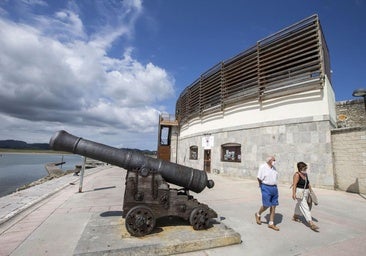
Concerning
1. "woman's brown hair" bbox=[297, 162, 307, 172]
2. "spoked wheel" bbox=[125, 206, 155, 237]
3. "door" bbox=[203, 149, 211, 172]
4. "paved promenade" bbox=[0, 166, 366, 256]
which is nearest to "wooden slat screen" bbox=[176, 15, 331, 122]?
"door" bbox=[203, 149, 211, 172]

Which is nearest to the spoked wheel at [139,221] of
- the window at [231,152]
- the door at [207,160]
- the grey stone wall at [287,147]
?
the grey stone wall at [287,147]

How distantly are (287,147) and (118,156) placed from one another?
32.9ft

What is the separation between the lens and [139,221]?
3803 millimetres

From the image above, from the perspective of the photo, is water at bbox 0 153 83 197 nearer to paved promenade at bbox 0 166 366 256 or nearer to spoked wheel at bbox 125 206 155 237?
paved promenade at bbox 0 166 366 256

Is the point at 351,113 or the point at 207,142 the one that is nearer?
the point at 351,113

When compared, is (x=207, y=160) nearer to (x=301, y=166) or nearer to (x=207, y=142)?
(x=207, y=142)

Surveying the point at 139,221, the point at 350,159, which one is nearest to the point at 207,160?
the point at 350,159

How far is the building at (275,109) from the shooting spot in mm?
10914

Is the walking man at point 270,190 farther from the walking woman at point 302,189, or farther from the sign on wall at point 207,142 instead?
the sign on wall at point 207,142

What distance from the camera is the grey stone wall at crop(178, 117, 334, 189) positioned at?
34.3 ft

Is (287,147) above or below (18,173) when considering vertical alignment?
above

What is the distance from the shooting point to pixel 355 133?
9.84m

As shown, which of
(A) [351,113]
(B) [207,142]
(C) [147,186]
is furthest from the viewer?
(B) [207,142]

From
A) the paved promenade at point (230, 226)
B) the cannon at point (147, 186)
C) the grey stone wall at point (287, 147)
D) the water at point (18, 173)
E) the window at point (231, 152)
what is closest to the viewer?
the paved promenade at point (230, 226)
